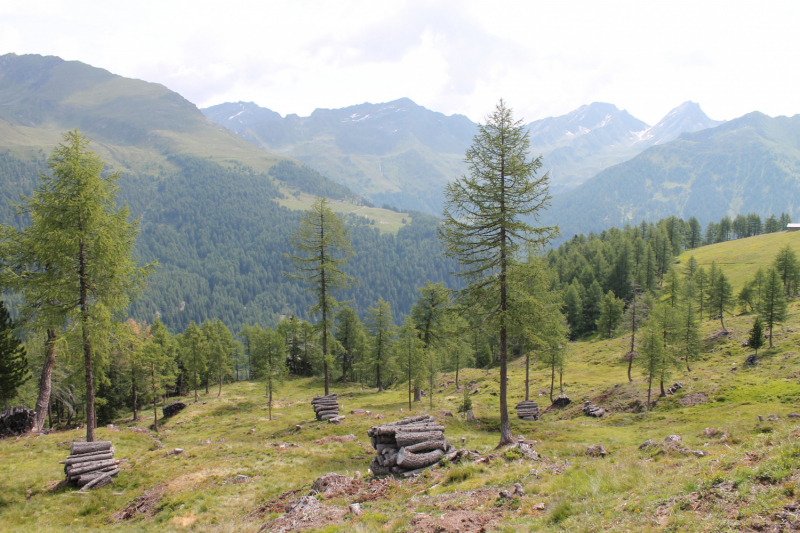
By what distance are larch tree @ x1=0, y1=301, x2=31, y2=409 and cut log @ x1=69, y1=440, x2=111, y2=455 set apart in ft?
44.1

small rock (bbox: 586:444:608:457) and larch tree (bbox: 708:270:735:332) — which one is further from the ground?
larch tree (bbox: 708:270:735:332)

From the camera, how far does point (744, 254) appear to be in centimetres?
10644

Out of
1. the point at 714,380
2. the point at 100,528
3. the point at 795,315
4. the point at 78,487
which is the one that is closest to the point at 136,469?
the point at 78,487

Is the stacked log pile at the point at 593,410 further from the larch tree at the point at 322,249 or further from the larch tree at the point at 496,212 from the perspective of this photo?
the larch tree at the point at 322,249

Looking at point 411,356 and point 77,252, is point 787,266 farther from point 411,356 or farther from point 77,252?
point 77,252

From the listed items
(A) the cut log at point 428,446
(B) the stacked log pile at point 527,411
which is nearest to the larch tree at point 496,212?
(A) the cut log at point 428,446

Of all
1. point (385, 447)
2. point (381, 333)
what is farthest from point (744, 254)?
point (385, 447)

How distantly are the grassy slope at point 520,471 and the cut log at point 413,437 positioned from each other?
6.67 feet

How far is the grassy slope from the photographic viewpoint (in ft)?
25.9

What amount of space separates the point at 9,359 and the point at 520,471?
111ft

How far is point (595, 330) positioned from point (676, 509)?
94.2 meters

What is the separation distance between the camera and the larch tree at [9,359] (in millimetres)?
25719

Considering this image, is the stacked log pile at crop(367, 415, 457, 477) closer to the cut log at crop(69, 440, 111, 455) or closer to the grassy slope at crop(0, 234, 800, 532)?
the grassy slope at crop(0, 234, 800, 532)

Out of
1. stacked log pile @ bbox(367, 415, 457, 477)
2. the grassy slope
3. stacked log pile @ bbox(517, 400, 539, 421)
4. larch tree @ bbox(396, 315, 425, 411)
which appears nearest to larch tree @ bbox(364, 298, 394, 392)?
larch tree @ bbox(396, 315, 425, 411)
